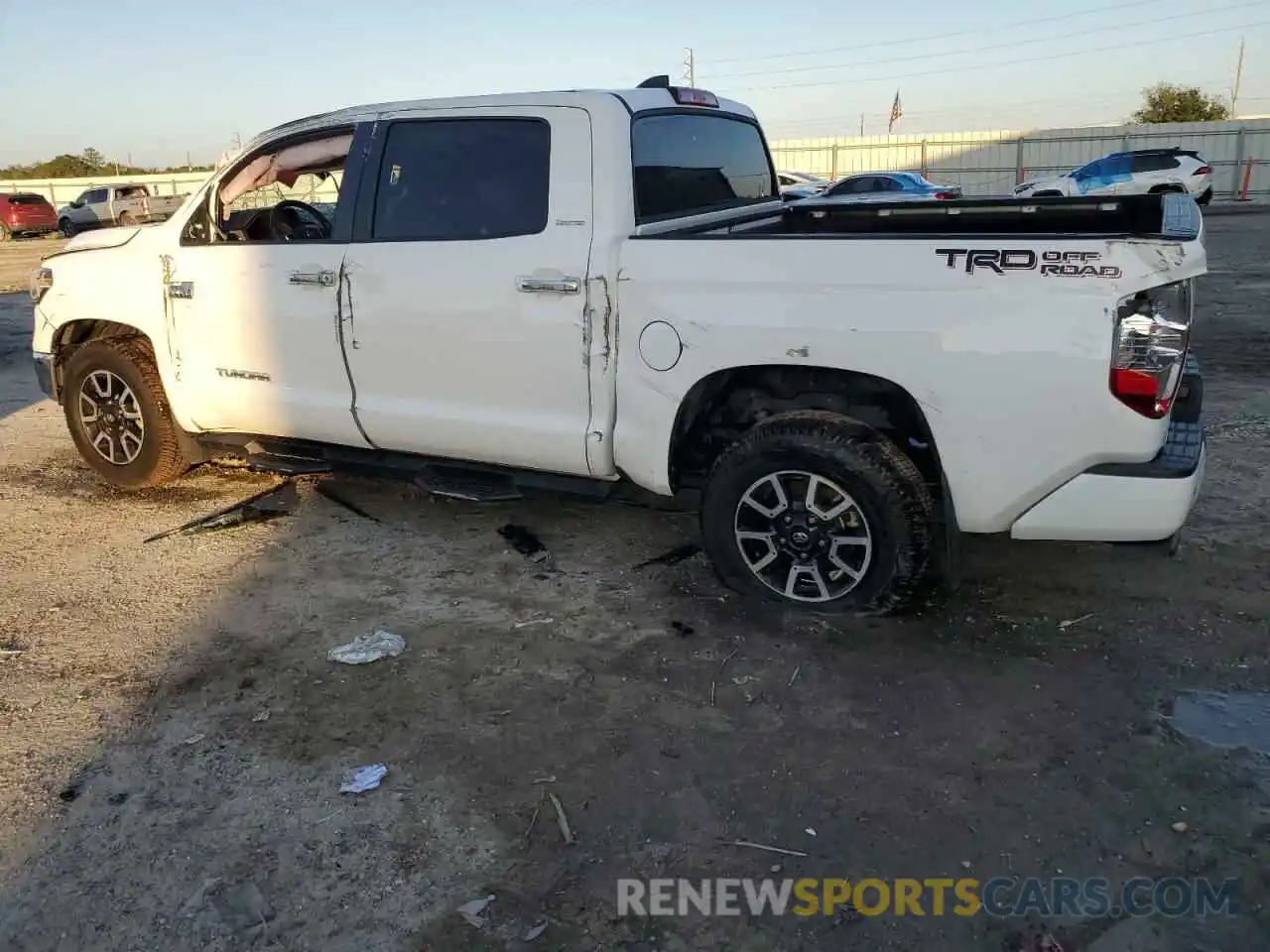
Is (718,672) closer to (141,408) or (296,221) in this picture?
(296,221)

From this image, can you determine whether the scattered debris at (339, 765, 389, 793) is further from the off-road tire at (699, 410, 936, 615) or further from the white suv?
the white suv

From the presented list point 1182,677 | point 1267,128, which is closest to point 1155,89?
point 1267,128

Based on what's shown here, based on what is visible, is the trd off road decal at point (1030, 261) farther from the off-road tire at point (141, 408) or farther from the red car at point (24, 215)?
the red car at point (24, 215)

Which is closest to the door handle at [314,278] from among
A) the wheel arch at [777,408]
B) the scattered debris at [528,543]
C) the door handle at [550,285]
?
the door handle at [550,285]

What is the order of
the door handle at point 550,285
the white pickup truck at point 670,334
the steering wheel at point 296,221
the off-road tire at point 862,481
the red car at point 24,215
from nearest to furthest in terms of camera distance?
the white pickup truck at point 670,334, the off-road tire at point 862,481, the door handle at point 550,285, the steering wheel at point 296,221, the red car at point 24,215

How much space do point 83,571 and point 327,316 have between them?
5.44 ft

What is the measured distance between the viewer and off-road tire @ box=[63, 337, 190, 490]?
5258 mm

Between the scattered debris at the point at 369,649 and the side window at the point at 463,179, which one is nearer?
the scattered debris at the point at 369,649

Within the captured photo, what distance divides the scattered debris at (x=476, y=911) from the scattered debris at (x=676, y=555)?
215 centimetres

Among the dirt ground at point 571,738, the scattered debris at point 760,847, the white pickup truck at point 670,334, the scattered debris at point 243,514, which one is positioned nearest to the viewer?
the dirt ground at point 571,738

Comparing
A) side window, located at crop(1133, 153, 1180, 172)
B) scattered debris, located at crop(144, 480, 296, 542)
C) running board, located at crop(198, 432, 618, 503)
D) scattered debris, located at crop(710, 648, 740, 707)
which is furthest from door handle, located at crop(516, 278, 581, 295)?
side window, located at crop(1133, 153, 1180, 172)

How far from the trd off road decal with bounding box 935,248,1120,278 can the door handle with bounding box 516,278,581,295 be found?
1.40m

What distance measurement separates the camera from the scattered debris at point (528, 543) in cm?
454

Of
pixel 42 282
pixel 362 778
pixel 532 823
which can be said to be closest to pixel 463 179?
pixel 362 778
